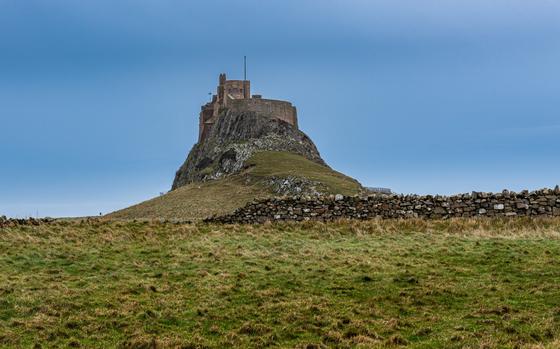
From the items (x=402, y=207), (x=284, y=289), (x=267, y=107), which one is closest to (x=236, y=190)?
(x=402, y=207)

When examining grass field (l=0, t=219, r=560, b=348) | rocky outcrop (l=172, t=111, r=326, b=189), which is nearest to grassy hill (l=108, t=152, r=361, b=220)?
rocky outcrop (l=172, t=111, r=326, b=189)

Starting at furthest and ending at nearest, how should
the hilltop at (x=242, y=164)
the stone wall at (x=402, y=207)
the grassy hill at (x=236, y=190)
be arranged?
the hilltop at (x=242, y=164) < the grassy hill at (x=236, y=190) < the stone wall at (x=402, y=207)

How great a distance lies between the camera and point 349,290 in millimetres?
17734

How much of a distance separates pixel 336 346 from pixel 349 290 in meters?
4.48

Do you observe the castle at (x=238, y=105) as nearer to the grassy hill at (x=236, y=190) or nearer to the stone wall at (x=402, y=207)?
the grassy hill at (x=236, y=190)

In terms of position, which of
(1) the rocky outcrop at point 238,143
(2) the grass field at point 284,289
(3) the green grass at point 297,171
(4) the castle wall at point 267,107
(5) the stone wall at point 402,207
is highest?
(4) the castle wall at point 267,107

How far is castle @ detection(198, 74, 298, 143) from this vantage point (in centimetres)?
11306

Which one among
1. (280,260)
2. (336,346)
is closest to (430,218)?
(280,260)

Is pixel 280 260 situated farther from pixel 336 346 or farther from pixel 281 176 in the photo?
pixel 281 176

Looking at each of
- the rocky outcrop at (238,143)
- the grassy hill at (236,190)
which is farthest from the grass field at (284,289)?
the rocky outcrop at (238,143)

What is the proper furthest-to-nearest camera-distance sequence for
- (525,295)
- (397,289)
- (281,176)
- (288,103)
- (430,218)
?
(288,103) → (281,176) → (430,218) → (397,289) → (525,295)

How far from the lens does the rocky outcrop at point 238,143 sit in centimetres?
9875

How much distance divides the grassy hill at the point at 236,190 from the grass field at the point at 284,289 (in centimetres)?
2861

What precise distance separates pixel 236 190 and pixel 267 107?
4277 cm
